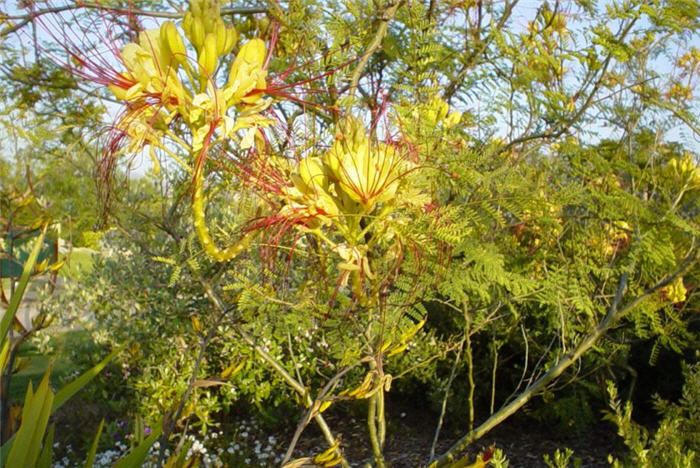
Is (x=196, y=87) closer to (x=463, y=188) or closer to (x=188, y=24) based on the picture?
(x=188, y=24)

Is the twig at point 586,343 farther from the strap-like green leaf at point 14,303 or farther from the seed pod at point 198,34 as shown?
the seed pod at point 198,34

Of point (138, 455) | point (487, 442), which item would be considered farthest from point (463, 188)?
point (487, 442)

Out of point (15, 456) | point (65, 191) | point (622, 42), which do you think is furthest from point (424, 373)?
point (65, 191)

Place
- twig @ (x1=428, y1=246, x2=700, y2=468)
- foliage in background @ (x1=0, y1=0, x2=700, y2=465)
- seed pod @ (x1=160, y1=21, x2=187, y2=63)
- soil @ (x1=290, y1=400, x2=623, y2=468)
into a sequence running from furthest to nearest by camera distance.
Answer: soil @ (x1=290, y1=400, x2=623, y2=468) < twig @ (x1=428, y1=246, x2=700, y2=468) < foliage in background @ (x1=0, y1=0, x2=700, y2=465) < seed pod @ (x1=160, y1=21, x2=187, y2=63)

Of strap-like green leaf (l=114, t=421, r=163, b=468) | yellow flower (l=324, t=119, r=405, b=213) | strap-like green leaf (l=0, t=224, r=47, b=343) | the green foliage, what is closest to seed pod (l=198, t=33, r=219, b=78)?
yellow flower (l=324, t=119, r=405, b=213)

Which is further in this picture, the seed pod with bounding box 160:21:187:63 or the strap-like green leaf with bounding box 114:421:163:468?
the strap-like green leaf with bounding box 114:421:163:468

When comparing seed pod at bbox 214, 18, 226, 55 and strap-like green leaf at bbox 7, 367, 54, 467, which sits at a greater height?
seed pod at bbox 214, 18, 226, 55

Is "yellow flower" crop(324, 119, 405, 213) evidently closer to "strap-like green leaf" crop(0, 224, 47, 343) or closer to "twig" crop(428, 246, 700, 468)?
"strap-like green leaf" crop(0, 224, 47, 343)

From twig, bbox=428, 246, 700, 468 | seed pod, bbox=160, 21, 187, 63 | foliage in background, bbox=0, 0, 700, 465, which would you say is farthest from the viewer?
twig, bbox=428, 246, 700, 468

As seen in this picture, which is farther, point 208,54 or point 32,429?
point 32,429

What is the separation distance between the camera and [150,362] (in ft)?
13.6

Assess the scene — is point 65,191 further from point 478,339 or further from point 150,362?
point 478,339

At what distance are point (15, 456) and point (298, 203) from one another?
3.16ft

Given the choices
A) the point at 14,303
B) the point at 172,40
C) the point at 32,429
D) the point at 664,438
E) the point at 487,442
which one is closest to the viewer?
the point at 172,40
